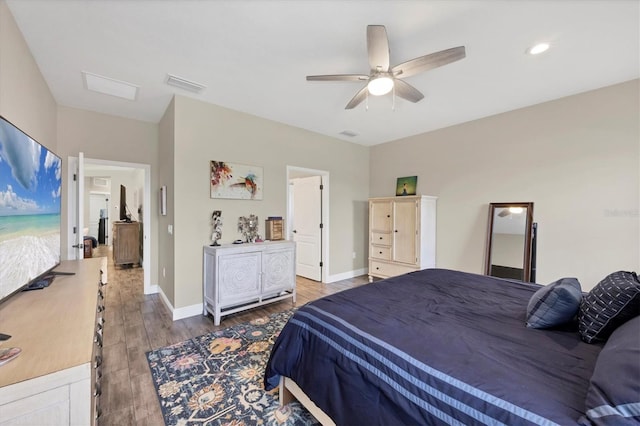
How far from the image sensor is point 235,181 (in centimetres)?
354

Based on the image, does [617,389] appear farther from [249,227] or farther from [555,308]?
[249,227]

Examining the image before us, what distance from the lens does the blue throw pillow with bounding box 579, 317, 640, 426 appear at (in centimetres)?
71

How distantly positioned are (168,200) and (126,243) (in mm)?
3480

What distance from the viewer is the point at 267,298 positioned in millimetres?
3514

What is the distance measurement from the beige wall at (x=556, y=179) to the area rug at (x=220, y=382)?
3.36 meters

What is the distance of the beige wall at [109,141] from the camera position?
335 cm

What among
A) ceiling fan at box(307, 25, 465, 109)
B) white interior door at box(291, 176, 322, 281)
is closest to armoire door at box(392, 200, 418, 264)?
white interior door at box(291, 176, 322, 281)

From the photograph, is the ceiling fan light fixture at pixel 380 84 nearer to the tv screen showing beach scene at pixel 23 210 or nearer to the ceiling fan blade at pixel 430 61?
the ceiling fan blade at pixel 430 61

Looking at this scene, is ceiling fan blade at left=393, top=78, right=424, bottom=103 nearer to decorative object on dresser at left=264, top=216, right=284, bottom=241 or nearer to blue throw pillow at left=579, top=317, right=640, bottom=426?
blue throw pillow at left=579, top=317, right=640, bottom=426

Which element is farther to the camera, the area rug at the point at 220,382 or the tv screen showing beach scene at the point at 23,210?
the area rug at the point at 220,382

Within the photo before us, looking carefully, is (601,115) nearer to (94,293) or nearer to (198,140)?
(198,140)

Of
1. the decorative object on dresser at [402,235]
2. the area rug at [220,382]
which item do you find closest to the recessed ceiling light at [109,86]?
the area rug at [220,382]

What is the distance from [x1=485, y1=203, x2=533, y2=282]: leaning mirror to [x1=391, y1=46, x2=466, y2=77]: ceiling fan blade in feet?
8.48

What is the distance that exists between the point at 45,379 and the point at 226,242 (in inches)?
104
